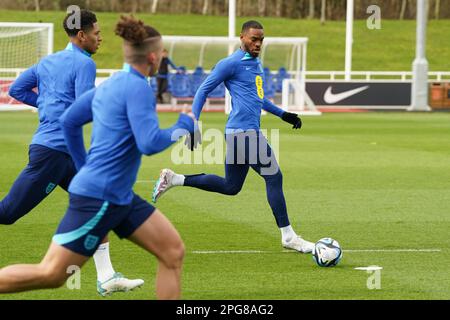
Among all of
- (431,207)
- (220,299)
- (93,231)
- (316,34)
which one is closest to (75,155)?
(93,231)

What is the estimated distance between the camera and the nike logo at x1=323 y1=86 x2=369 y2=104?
136ft

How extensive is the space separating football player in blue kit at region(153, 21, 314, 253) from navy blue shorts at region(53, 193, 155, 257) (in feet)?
13.3

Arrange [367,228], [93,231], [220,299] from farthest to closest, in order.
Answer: [367,228] → [220,299] → [93,231]

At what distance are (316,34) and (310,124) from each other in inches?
1888

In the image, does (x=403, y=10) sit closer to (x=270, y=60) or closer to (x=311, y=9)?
(x=311, y=9)

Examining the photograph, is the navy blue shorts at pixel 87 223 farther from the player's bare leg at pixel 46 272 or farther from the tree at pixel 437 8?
the tree at pixel 437 8

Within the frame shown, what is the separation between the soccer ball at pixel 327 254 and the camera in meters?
9.98

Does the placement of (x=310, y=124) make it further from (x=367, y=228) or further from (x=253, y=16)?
(x=253, y=16)

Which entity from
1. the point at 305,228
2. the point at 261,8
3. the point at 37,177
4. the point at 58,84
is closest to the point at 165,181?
the point at 305,228

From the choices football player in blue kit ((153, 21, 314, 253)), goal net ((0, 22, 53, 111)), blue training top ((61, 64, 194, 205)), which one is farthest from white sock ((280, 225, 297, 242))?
goal net ((0, 22, 53, 111))

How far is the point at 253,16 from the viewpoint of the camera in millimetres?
91938

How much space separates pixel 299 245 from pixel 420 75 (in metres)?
30.8

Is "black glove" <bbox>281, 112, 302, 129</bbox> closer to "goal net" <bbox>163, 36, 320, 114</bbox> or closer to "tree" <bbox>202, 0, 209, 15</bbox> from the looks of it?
"goal net" <bbox>163, 36, 320, 114</bbox>

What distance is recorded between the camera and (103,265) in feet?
28.4
